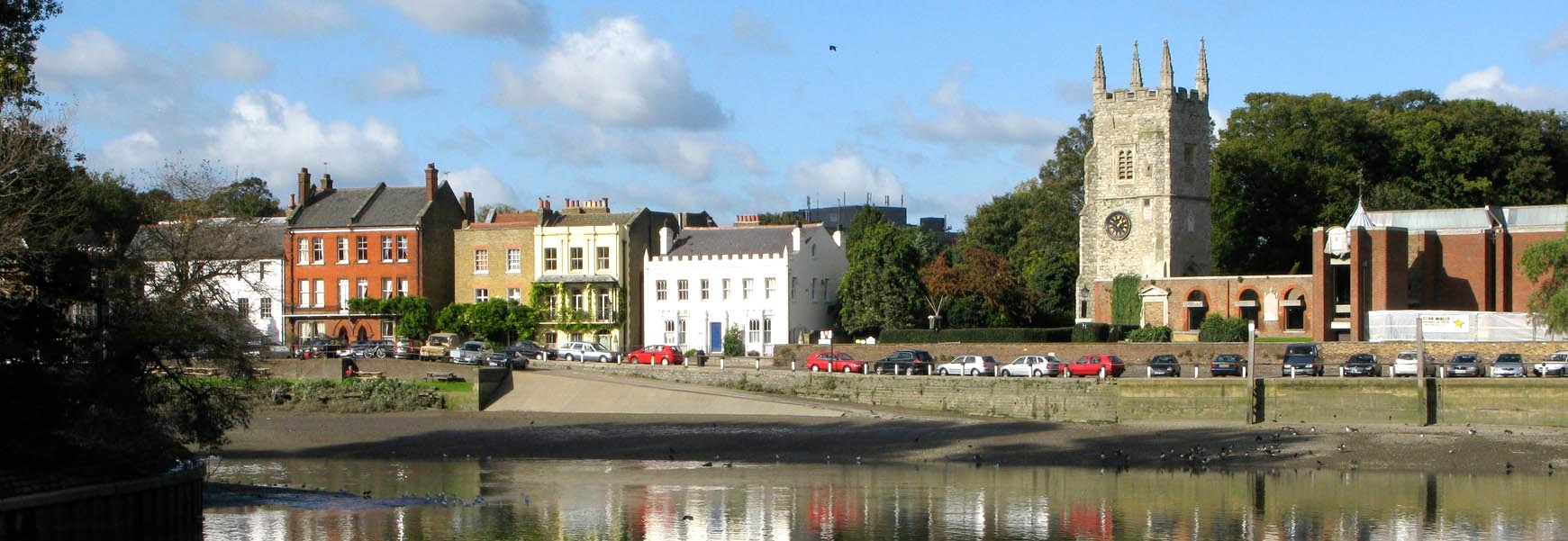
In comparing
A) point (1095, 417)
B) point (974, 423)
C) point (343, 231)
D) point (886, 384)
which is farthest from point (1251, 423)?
point (343, 231)

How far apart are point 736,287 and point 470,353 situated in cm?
1341

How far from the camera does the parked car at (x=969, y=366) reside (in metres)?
56.7

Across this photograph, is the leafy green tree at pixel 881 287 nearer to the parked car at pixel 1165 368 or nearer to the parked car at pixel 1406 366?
the parked car at pixel 1165 368

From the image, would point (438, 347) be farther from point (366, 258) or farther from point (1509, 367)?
point (1509, 367)

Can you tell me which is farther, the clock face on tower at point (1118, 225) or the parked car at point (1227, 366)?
the clock face on tower at point (1118, 225)

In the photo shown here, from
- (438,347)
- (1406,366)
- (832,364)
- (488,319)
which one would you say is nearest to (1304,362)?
(1406,366)

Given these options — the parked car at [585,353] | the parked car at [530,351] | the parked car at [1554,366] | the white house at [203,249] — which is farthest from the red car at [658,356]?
the parked car at [1554,366]

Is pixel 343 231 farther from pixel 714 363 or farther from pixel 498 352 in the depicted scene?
pixel 714 363

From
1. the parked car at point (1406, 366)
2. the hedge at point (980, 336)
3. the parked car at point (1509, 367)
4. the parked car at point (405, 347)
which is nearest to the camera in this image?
the parked car at point (1509, 367)

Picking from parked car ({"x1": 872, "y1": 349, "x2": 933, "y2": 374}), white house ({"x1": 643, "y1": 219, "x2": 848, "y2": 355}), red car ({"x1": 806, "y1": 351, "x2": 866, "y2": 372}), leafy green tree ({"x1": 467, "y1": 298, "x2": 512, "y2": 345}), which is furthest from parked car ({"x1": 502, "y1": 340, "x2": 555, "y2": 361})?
parked car ({"x1": 872, "y1": 349, "x2": 933, "y2": 374})

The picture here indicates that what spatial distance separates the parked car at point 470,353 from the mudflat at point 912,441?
21.8ft

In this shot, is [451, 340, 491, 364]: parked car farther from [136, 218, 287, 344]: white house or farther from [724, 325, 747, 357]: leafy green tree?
[136, 218, 287, 344]: white house

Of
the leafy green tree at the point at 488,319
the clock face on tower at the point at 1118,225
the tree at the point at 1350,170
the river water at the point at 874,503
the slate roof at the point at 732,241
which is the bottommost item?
the river water at the point at 874,503

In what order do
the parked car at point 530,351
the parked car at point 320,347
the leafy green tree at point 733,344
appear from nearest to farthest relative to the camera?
the parked car at point 530,351 → the parked car at point 320,347 → the leafy green tree at point 733,344
